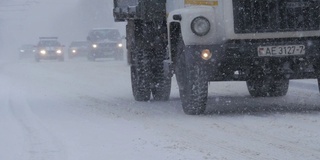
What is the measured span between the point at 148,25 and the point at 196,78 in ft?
8.92

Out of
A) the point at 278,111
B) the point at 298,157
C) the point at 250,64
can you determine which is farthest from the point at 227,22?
the point at 298,157

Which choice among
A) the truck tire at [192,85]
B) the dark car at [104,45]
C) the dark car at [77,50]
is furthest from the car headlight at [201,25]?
the dark car at [77,50]

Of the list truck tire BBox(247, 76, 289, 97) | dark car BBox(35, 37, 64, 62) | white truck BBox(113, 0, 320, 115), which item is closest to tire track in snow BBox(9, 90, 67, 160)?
white truck BBox(113, 0, 320, 115)

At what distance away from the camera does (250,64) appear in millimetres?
9594

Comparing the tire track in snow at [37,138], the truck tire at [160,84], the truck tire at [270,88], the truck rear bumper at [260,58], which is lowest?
the truck tire at [270,88]

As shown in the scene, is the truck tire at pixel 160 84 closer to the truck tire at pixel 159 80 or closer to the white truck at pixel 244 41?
the truck tire at pixel 159 80

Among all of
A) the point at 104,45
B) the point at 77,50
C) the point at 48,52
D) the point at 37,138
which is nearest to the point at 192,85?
the point at 37,138

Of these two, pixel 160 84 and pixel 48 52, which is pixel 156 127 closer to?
pixel 160 84

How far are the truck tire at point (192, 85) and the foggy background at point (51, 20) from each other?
81.0m

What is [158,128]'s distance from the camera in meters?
8.66

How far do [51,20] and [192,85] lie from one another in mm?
111705

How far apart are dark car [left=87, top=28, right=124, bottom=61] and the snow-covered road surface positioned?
2689cm

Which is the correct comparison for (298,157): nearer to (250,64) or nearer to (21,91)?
(250,64)

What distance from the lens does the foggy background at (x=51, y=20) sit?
96125 millimetres
